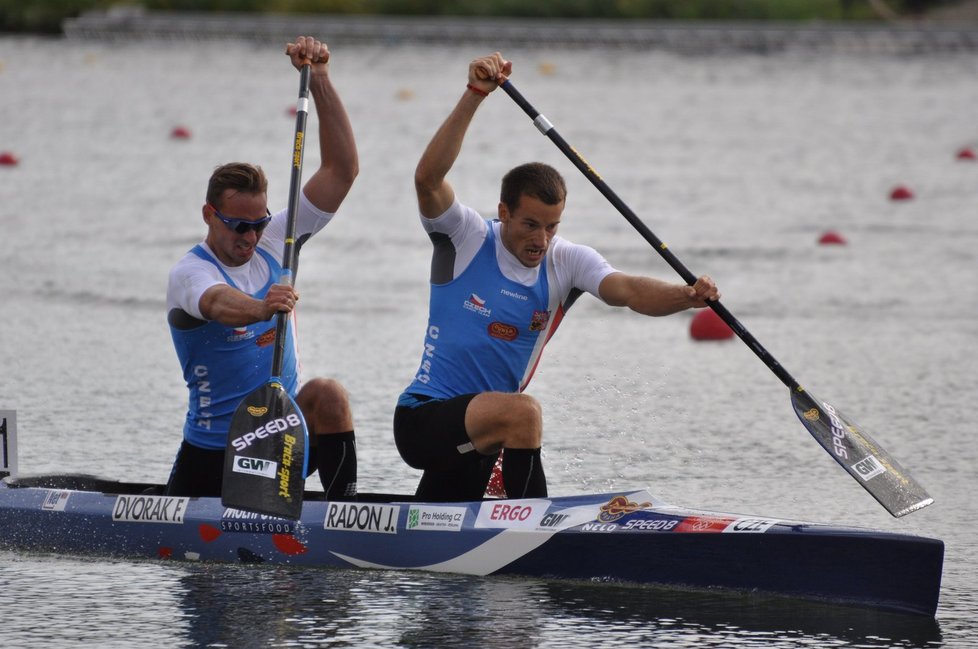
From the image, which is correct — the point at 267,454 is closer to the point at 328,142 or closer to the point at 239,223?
the point at 239,223

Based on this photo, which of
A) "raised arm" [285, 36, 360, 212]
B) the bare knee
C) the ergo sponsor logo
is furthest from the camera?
"raised arm" [285, 36, 360, 212]

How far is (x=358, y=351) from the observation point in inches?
386

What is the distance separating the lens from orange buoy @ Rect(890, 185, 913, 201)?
54.6ft

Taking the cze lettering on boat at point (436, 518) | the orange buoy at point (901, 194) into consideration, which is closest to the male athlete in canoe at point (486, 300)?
the cze lettering on boat at point (436, 518)

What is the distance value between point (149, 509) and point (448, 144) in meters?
1.65

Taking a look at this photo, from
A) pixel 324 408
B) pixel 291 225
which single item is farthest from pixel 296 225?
pixel 324 408

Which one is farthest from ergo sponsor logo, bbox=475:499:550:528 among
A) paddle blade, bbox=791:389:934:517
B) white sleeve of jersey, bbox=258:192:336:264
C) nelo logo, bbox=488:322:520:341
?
white sleeve of jersey, bbox=258:192:336:264

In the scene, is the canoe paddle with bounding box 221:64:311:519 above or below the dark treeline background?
below

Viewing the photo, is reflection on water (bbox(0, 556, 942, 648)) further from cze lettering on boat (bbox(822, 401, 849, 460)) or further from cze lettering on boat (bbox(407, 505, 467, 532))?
cze lettering on boat (bbox(822, 401, 849, 460))

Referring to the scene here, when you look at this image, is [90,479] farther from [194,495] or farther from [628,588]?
[628,588]

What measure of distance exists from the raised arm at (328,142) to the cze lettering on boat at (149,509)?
1230mm

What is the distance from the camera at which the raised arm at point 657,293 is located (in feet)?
18.8

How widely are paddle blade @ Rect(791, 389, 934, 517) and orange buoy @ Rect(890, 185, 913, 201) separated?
10875 mm

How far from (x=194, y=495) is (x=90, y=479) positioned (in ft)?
1.94
